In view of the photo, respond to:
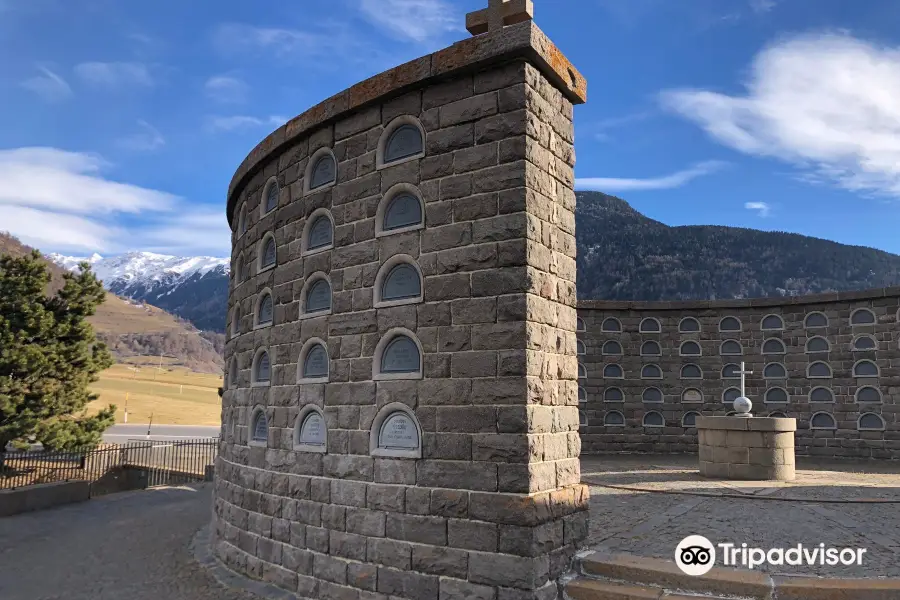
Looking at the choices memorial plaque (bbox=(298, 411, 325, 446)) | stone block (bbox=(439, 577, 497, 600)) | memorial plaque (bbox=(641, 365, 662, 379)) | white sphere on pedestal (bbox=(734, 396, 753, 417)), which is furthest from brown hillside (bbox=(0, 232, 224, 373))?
stone block (bbox=(439, 577, 497, 600))

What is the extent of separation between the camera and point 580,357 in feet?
59.7

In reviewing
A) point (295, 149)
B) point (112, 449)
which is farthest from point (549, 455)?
point (112, 449)

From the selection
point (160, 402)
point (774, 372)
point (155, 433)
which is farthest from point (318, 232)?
point (160, 402)

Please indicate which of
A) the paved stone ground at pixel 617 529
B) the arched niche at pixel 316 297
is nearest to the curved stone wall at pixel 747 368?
the paved stone ground at pixel 617 529

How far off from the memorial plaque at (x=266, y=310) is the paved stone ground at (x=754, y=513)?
527cm

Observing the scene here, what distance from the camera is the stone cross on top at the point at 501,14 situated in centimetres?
657

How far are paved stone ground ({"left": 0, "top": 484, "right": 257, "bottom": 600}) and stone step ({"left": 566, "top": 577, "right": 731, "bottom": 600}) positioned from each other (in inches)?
155

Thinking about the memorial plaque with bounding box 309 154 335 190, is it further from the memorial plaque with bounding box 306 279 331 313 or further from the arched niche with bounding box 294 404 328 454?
the arched niche with bounding box 294 404 328 454

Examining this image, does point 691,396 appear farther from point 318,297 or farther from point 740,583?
point 318,297

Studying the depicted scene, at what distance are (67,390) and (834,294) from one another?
22.7 meters

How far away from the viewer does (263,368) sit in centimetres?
893

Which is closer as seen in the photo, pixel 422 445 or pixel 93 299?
pixel 422 445

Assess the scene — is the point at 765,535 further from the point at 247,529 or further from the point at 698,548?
the point at 247,529

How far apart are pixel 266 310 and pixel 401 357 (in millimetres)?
3103
